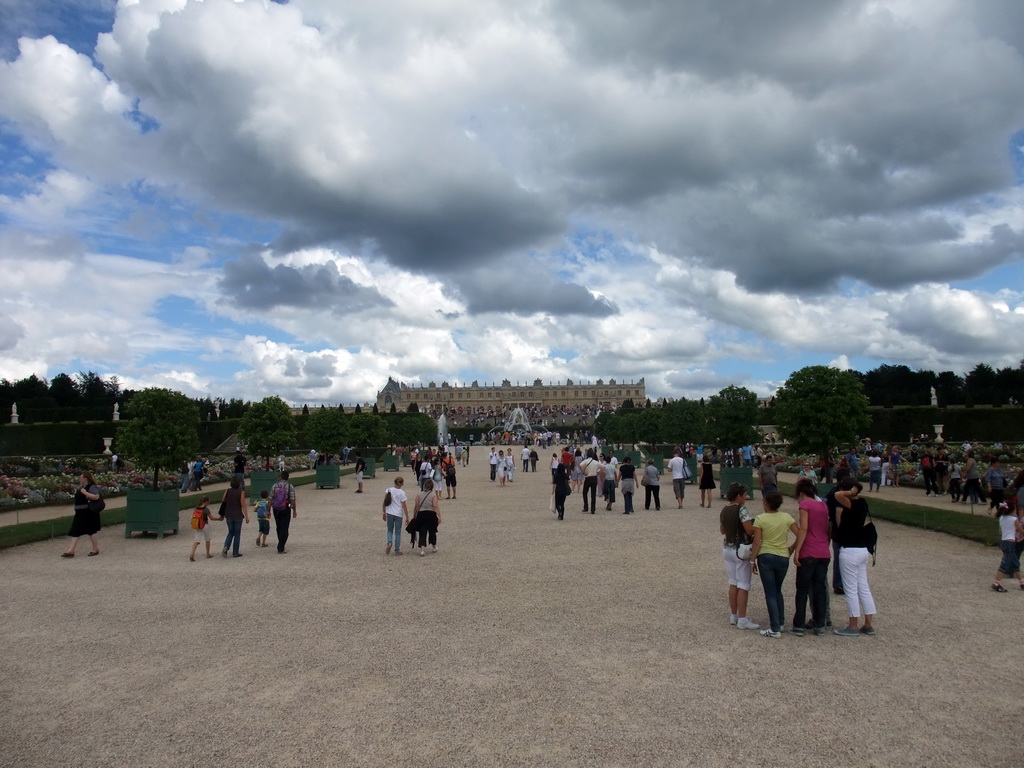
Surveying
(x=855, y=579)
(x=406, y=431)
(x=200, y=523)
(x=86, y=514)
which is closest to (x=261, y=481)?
(x=86, y=514)

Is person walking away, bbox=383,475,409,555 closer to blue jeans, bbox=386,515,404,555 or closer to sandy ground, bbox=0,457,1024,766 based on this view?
blue jeans, bbox=386,515,404,555

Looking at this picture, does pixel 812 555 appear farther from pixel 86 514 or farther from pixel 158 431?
pixel 158 431

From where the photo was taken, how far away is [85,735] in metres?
5.31

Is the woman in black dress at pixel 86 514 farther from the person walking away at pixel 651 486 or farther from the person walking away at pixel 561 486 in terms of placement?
the person walking away at pixel 651 486

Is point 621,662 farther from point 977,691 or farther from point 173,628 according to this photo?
point 173,628

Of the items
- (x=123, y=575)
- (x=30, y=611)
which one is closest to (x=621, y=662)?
(x=30, y=611)

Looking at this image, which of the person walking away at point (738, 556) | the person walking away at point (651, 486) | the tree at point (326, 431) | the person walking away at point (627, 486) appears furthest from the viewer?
the tree at point (326, 431)

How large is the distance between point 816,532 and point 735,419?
22771 mm

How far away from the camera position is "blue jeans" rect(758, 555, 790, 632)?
24.4 ft

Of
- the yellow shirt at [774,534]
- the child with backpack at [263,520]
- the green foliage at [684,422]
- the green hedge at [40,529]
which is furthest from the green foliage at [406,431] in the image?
the yellow shirt at [774,534]

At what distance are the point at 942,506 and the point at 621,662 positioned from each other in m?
15.2

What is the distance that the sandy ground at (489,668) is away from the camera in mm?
5027

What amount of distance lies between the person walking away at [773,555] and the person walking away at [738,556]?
0.61 ft

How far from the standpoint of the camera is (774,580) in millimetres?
7469
